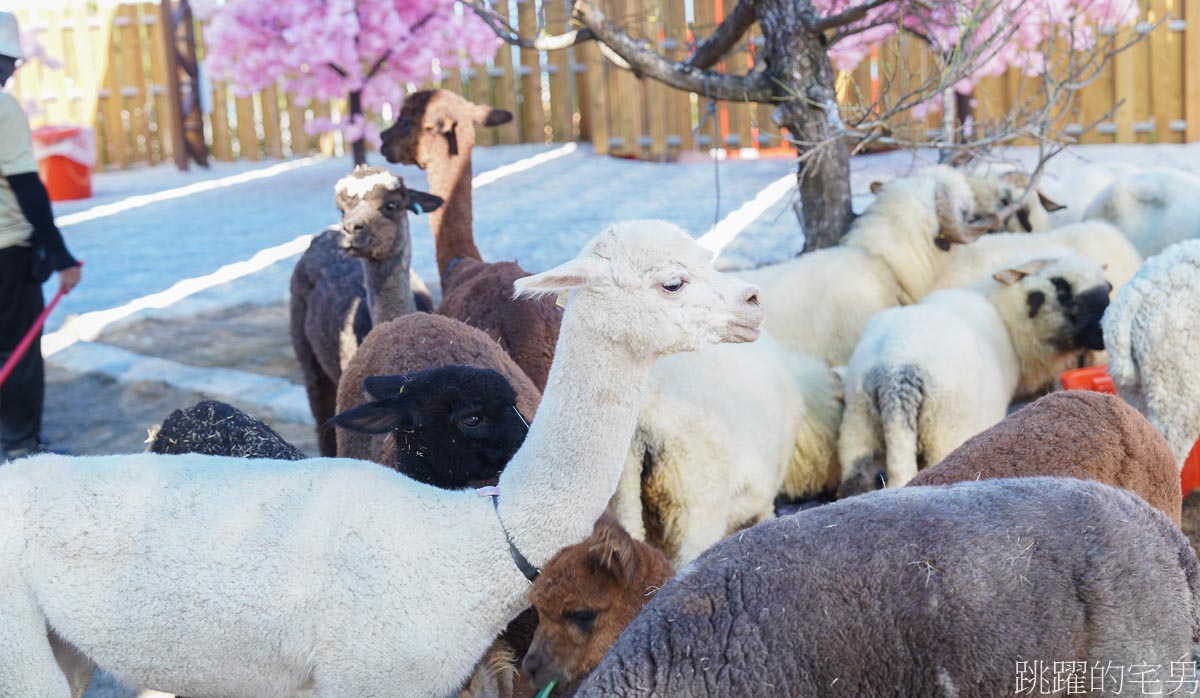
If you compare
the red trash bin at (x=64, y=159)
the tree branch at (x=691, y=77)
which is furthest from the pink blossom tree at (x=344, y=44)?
the tree branch at (x=691, y=77)

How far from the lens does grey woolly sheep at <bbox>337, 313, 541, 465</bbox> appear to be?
4.36 m

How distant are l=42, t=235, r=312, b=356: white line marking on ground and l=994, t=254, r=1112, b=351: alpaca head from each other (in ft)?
22.4

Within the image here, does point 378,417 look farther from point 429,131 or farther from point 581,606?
point 429,131

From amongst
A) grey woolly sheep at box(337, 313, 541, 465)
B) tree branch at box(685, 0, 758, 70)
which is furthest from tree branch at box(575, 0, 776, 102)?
grey woolly sheep at box(337, 313, 541, 465)

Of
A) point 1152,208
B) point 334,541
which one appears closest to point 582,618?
point 334,541

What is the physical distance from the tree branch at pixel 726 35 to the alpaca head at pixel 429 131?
1.34 meters

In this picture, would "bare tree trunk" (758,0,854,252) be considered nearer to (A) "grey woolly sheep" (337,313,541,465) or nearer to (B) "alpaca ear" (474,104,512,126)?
(B) "alpaca ear" (474,104,512,126)

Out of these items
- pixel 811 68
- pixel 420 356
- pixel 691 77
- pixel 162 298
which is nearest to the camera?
pixel 420 356

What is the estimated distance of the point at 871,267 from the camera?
6.34 meters

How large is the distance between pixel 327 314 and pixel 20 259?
1.77m

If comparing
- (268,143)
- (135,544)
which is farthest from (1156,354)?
(268,143)

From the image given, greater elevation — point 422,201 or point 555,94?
point 555,94

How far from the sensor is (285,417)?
7.16 m

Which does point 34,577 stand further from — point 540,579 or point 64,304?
point 64,304
